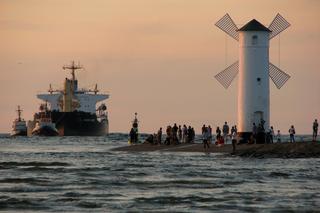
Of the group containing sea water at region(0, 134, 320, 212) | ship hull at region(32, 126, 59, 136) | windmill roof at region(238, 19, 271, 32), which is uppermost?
windmill roof at region(238, 19, 271, 32)

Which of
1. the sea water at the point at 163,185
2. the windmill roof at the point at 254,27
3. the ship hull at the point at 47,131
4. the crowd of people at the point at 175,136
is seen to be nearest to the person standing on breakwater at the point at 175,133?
the crowd of people at the point at 175,136

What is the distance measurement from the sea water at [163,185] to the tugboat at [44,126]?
10119cm

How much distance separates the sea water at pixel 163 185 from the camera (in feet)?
83.8

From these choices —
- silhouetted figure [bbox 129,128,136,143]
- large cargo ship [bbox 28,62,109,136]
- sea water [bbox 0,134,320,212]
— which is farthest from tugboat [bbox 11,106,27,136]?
sea water [bbox 0,134,320,212]

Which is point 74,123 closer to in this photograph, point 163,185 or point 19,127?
point 19,127

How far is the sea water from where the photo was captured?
25.5m

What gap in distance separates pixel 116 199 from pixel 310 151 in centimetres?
2289

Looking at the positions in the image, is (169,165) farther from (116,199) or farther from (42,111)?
(42,111)

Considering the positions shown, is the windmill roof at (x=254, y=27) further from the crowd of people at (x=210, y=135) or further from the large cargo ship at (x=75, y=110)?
the large cargo ship at (x=75, y=110)

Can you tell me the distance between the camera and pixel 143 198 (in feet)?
89.7

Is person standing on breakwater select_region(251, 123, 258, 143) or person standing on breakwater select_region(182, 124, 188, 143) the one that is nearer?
person standing on breakwater select_region(251, 123, 258, 143)

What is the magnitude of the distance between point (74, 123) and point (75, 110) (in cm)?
269

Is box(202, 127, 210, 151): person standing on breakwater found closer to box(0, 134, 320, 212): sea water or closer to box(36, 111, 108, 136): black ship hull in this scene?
box(0, 134, 320, 212): sea water

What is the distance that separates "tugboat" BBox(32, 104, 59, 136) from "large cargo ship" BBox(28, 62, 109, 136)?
0.83m
